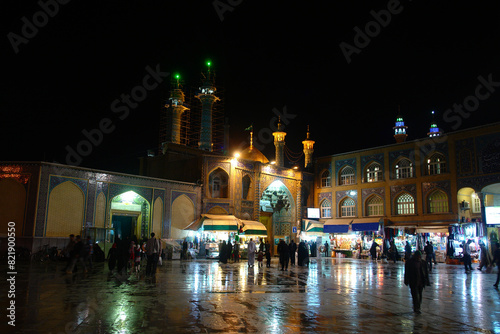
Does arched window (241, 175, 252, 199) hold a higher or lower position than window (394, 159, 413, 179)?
lower

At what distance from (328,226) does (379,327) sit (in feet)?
90.0

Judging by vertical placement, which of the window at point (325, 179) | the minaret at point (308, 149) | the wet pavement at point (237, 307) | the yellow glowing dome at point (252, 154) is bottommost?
the wet pavement at point (237, 307)

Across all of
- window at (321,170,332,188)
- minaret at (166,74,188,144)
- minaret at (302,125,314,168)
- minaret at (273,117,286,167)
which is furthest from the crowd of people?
minaret at (302,125,314,168)

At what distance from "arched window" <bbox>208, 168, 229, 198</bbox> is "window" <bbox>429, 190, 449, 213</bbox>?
1439cm

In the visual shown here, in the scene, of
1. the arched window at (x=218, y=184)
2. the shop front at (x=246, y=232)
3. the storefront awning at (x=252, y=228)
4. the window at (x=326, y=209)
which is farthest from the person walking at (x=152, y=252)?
the window at (x=326, y=209)

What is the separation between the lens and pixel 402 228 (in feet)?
96.0

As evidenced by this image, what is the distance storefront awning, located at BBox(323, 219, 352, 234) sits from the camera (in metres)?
32.6

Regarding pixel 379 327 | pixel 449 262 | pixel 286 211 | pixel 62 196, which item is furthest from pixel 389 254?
pixel 379 327

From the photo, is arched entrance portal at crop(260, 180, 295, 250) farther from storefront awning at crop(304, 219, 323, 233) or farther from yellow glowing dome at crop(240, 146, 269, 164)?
yellow glowing dome at crop(240, 146, 269, 164)

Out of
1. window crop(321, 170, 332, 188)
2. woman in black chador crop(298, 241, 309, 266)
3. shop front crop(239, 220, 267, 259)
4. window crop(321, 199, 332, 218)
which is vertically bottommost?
woman in black chador crop(298, 241, 309, 266)

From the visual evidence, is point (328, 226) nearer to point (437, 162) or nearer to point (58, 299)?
point (437, 162)

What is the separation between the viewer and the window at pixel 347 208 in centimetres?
3397

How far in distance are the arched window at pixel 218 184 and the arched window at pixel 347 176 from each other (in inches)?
417

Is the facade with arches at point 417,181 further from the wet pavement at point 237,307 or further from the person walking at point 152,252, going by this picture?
the person walking at point 152,252
